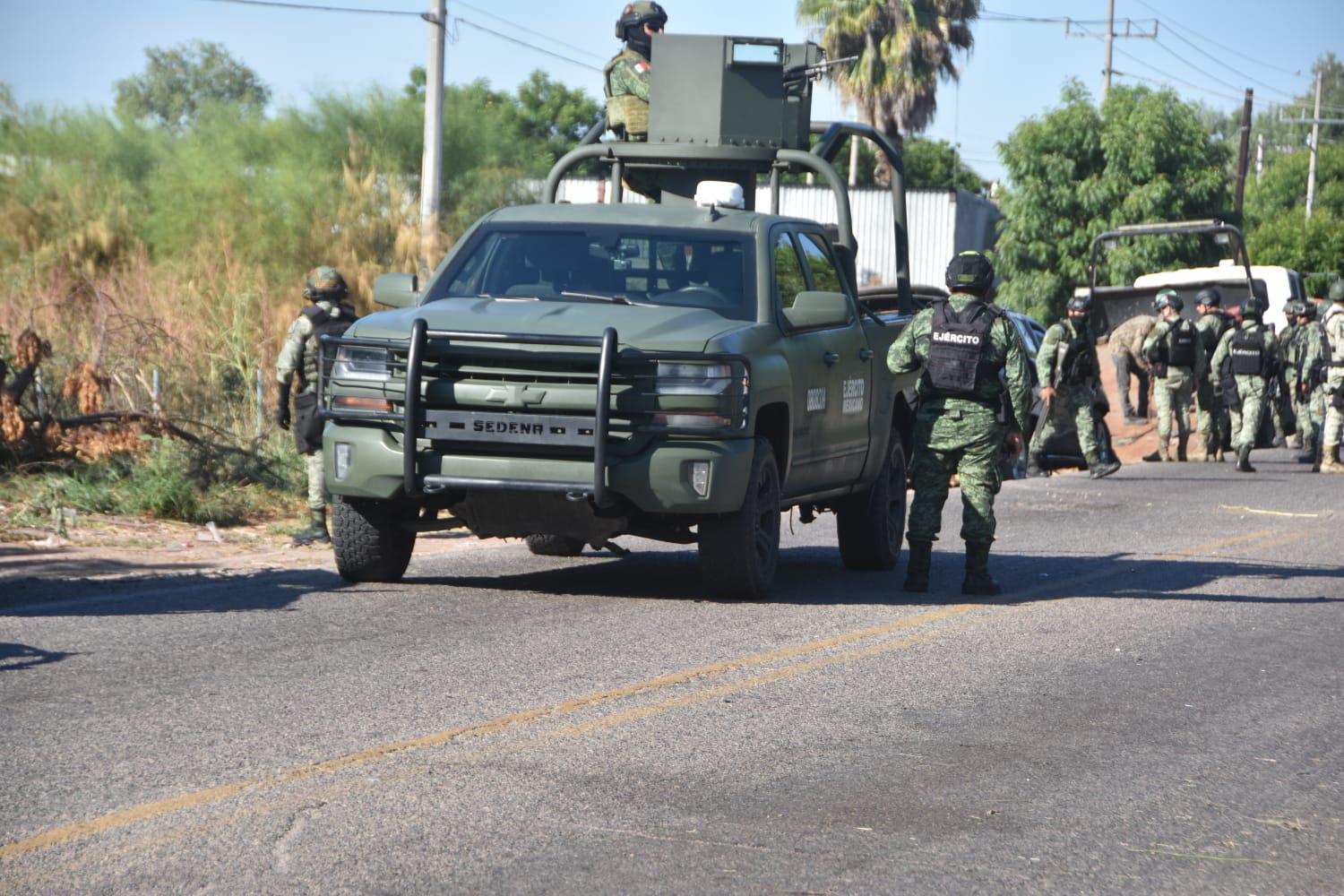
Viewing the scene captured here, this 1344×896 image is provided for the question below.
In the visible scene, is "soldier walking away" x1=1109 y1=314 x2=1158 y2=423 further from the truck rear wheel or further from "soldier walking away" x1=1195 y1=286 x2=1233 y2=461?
the truck rear wheel

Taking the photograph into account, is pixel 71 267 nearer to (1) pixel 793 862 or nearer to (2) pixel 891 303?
(2) pixel 891 303

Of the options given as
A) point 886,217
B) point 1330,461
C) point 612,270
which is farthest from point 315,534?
point 886,217

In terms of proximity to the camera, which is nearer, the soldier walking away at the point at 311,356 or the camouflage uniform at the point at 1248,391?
the soldier walking away at the point at 311,356

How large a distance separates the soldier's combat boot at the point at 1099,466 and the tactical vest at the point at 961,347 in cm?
946

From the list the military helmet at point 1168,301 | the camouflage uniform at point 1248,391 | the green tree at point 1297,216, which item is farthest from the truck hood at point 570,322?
the green tree at point 1297,216

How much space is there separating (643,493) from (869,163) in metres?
57.8

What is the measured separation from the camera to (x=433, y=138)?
77.9 feet

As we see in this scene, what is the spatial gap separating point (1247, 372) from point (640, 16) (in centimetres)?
997

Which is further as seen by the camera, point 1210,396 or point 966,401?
point 1210,396

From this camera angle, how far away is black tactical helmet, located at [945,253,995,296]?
9562 mm

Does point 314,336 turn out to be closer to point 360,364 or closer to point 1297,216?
point 360,364

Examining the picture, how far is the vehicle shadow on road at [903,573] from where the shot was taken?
9469mm

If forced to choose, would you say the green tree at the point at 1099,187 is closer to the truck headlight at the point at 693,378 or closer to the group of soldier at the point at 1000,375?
the group of soldier at the point at 1000,375

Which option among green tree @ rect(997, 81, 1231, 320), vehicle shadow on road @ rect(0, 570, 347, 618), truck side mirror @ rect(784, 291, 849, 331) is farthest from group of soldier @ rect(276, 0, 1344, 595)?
green tree @ rect(997, 81, 1231, 320)
